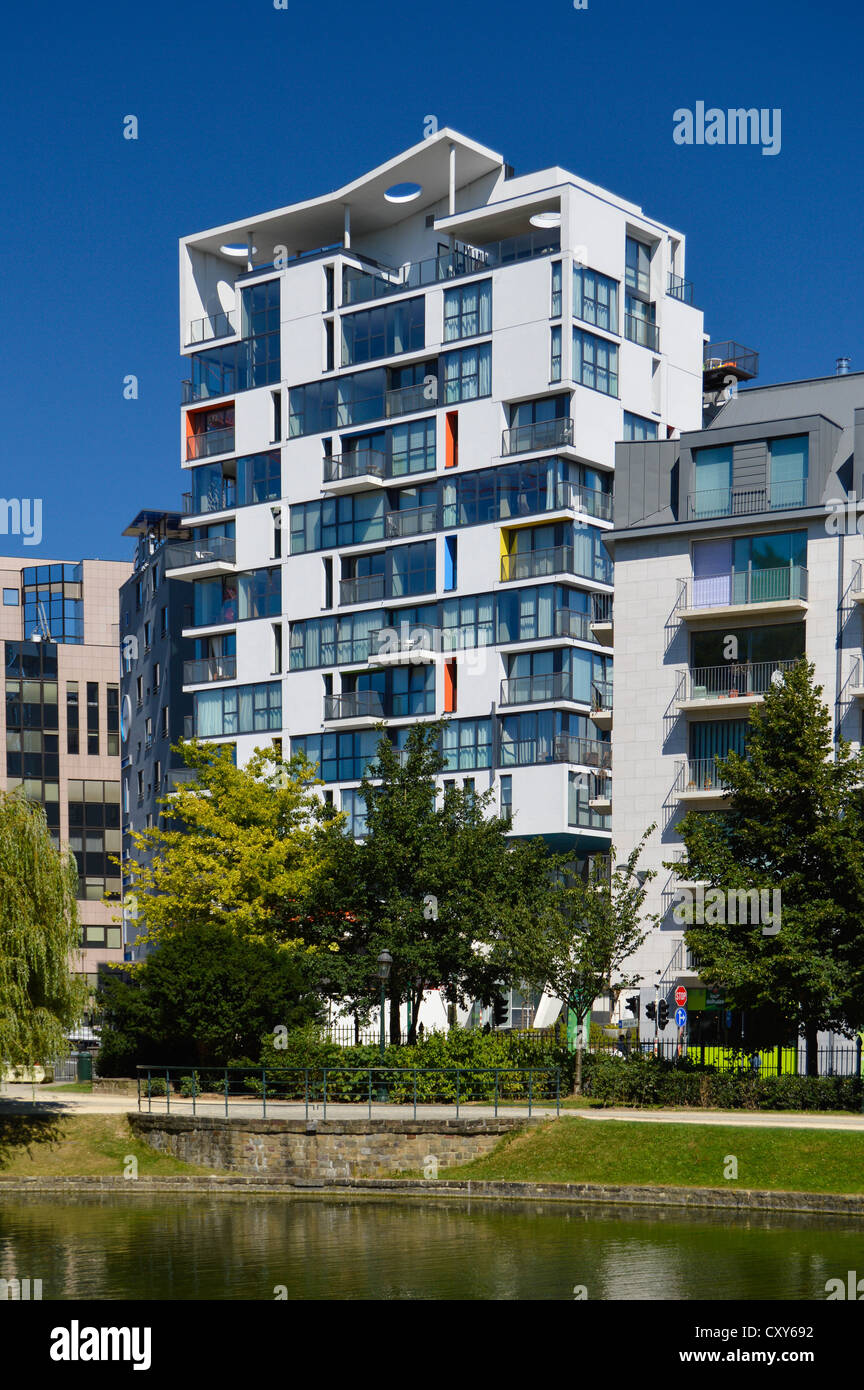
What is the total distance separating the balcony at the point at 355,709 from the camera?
7825 cm

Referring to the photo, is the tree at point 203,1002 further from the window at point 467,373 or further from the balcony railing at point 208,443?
the balcony railing at point 208,443

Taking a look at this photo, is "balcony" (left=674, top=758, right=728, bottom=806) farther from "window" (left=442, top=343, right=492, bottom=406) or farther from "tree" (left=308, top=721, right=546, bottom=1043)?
"window" (left=442, top=343, right=492, bottom=406)

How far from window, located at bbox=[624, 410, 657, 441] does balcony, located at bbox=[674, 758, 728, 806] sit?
2489 centimetres

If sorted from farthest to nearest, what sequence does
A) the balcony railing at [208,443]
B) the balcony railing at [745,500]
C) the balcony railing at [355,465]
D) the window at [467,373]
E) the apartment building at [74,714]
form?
the apartment building at [74,714] → the balcony railing at [208,443] → the balcony railing at [355,465] → the window at [467,373] → the balcony railing at [745,500]

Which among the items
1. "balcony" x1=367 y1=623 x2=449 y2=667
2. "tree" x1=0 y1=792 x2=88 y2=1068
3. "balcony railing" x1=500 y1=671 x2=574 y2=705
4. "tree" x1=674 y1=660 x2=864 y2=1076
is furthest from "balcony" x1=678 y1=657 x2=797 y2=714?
"balcony" x1=367 y1=623 x2=449 y2=667

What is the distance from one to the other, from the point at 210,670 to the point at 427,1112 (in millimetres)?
49401

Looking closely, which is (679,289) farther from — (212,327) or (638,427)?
(212,327)

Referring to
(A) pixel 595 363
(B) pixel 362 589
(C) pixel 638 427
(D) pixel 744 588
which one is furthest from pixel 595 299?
(D) pixel 744 588

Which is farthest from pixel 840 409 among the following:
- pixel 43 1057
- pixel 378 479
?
pixel 43 1057

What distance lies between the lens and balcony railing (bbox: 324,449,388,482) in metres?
80.3

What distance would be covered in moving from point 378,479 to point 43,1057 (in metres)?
44.8

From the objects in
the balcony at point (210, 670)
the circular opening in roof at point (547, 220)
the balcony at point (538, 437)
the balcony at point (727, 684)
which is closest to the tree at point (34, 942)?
the balcony at point (727, 684)

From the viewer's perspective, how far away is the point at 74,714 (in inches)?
5236

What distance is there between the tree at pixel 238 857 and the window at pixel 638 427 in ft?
81.0
